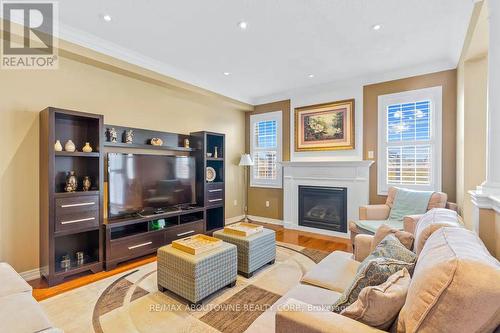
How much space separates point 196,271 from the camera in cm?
214

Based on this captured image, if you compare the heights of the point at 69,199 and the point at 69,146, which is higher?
the point at 69,146

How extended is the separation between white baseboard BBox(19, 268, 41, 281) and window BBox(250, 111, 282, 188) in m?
3.88

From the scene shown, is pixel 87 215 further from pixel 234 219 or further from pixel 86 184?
pixel 234 219

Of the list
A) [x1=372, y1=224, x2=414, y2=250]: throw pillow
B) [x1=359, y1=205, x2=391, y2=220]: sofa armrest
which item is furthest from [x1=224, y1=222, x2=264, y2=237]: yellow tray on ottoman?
[x1=359, y1=205, x2=391, y2=220]: sofa armrest

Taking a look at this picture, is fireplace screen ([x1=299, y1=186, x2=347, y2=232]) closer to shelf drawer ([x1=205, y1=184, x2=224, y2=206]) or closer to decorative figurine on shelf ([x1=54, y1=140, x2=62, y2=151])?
shelf drawer ([x1=205, y1=184, x2=224, y2=206])

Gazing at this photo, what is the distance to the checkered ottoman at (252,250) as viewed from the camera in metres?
2.73

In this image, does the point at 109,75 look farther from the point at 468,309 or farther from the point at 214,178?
the point at 468,309

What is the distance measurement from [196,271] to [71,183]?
1885 millimetres

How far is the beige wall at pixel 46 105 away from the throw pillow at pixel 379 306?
3364 millimetres

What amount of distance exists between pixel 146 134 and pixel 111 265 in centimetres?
187

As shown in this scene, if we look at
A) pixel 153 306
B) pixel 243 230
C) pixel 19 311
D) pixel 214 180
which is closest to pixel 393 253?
pixel 243 230

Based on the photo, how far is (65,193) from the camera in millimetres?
2691

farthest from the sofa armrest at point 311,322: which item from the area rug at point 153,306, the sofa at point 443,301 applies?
the area rug at point 153,306

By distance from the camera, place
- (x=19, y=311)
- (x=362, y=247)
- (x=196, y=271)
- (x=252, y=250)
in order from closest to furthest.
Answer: (x=19, y=311) → (x=196, y=271) → (x=362, y=247) → (x=252, y=250)
